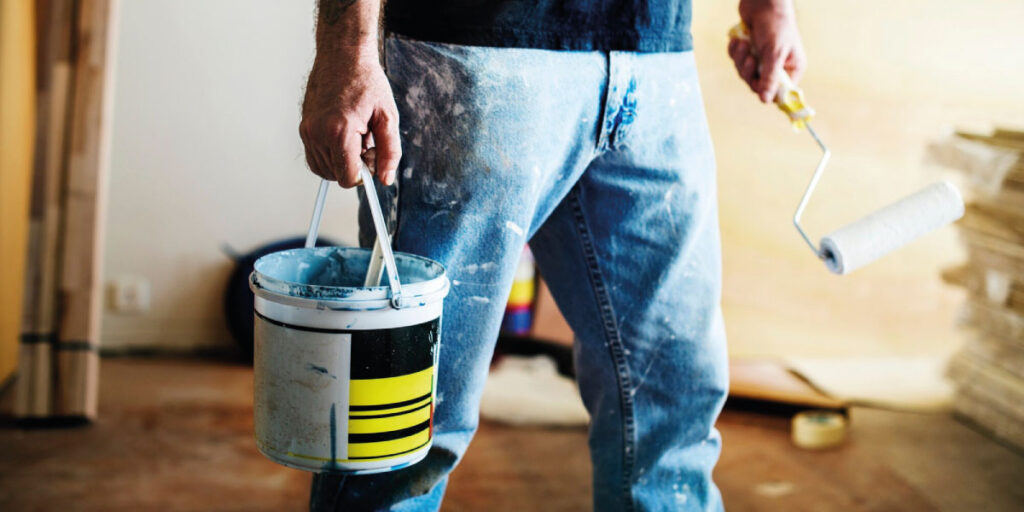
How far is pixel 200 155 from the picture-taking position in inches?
104

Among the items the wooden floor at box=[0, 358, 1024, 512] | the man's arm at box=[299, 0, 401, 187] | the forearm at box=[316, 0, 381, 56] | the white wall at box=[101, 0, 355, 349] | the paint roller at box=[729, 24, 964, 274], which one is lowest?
the wooden floor at box=[0, 358, 1024, 512]

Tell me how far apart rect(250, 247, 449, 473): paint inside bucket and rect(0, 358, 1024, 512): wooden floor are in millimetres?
955

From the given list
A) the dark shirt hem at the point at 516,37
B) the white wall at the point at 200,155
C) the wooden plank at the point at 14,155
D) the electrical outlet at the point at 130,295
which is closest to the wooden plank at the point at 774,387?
the white wall at the point at 200,155

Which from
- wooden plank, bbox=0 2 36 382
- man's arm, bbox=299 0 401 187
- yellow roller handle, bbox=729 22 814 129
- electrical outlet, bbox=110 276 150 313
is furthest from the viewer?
electrical outlet, bbox=110 276 150 313

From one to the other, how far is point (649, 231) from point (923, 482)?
134 cm

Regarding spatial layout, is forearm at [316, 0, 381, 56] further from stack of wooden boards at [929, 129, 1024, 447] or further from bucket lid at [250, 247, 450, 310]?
stack of wooden boards at [929, 129, 1024, 447]

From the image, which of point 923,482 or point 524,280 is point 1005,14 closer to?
point 923,482

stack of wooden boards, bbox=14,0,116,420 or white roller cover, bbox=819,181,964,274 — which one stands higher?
white roller cover, bbox=819,181,964,274

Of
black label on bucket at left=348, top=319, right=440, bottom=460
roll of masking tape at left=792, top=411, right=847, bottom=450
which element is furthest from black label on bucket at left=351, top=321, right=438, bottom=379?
roll of masking tape at left=792, top=411, right=847, bottom=450

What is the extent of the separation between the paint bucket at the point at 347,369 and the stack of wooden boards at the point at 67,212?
144 cm

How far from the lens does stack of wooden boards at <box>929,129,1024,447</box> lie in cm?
222

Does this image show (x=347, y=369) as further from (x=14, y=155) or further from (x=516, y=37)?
(x=14, y=155)

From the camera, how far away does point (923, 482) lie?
2082mm

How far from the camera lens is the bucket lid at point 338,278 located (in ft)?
2.97
